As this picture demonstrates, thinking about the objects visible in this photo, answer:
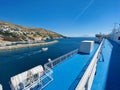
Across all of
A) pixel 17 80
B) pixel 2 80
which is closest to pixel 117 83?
pixel 17 80

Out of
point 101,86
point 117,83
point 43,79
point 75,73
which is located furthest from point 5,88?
point 117,83

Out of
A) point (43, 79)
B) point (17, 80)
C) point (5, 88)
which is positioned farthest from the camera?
point (5, 88)

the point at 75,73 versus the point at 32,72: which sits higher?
the point at 32,72

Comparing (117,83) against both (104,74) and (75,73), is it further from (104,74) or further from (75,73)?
(75,73)

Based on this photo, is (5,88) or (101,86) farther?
(5,88)

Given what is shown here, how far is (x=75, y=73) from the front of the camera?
1007cm

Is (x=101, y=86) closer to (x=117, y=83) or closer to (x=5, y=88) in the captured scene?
(x=117, y=83)

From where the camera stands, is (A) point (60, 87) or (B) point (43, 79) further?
(B) point (43, 79)

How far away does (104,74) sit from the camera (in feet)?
33.6

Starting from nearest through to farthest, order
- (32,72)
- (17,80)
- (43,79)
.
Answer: (17,80)
(32,72)
(43,79)

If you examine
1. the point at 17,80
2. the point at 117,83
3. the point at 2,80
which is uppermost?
the point at 17,80

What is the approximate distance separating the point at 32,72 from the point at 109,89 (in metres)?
5.60

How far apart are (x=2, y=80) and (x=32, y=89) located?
41.5ft

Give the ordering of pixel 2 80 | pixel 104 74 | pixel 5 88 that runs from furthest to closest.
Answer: pixel 2 80 → pixel 5 88 → pixel 104 74
